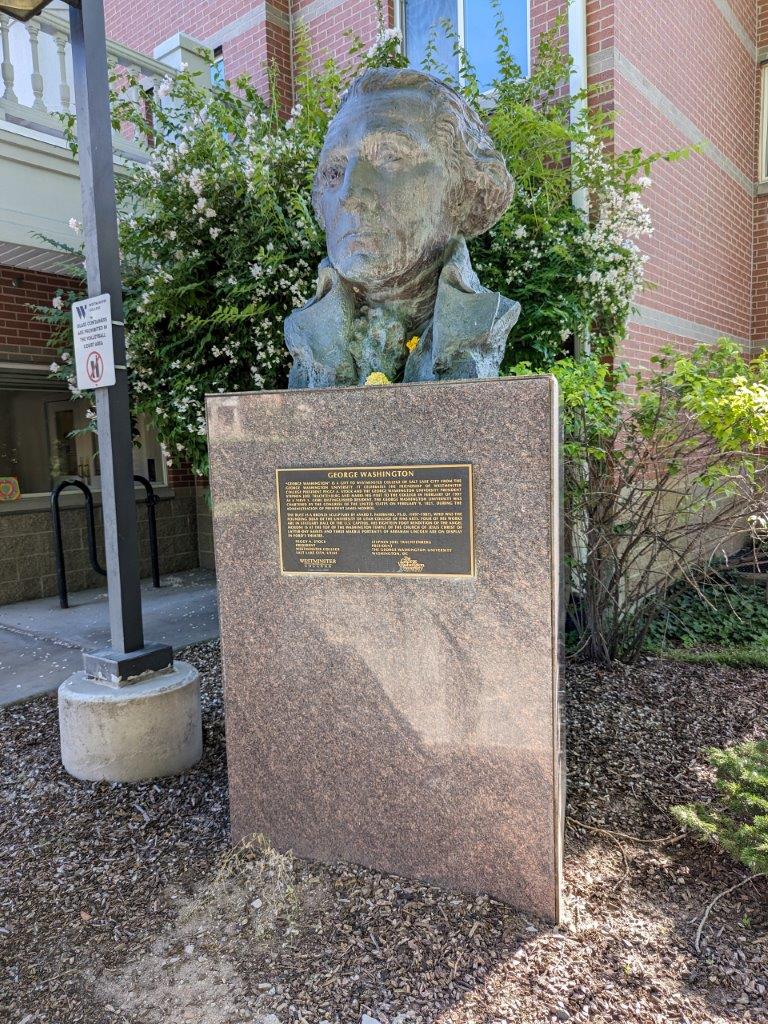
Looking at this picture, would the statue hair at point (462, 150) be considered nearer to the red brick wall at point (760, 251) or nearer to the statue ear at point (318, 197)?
the statue ear at point (318, 197)

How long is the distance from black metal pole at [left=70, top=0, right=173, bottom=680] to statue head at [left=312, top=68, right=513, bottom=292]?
1.39 meters

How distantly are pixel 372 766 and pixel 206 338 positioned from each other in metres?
3.81

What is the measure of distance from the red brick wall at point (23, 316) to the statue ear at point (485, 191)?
5.84 meters

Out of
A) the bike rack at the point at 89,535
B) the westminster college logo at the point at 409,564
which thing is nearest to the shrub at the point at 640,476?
the westminster college logo at the point at 409,564

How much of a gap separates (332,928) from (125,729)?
59.1 inches

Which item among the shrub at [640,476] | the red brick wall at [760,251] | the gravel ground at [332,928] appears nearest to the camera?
the gravel ground at [332,928]

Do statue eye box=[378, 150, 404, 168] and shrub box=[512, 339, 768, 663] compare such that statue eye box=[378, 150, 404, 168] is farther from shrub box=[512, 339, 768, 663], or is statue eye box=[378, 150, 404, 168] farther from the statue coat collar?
shrub box=[512, 339, 768, 663]

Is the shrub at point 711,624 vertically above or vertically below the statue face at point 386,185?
below

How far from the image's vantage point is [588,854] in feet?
9.15

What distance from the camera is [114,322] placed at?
3418 mm

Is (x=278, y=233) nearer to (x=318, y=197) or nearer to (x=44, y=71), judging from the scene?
(x=318, y=197)

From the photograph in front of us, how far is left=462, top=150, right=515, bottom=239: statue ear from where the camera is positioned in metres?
2.63

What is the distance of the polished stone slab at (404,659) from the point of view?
7.53 feet

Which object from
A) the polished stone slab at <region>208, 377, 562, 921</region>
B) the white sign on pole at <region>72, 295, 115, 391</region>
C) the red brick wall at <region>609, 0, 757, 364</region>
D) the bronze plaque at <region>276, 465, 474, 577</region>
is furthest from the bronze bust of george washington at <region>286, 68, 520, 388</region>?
the red brick wall at <region>609, 0, 757, 364</region>
